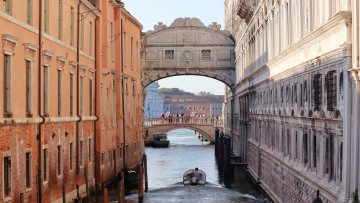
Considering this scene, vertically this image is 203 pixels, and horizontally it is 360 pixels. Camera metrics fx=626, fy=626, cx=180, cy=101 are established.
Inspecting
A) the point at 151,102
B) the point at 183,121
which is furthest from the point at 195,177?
the point at 151,102

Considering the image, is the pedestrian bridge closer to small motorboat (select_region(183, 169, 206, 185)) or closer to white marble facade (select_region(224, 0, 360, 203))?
small motorboat (select_region(183, 169, 206, 185))

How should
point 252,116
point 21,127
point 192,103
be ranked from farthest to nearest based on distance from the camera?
point 192,103 → point 252,116 → point 21,127

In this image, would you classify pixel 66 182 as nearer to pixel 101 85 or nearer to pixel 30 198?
pixel 30 198

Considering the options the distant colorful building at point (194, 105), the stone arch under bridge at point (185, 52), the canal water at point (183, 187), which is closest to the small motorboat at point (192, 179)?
the canal water at point (183, 187)

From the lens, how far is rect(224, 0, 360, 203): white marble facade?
1089 centimetres

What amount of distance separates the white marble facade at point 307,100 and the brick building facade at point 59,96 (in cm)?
635

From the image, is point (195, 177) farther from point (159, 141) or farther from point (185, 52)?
point (159, 141)

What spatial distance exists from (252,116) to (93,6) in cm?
962

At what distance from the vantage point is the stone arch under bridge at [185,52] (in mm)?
42312

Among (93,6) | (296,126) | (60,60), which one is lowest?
(296,126)

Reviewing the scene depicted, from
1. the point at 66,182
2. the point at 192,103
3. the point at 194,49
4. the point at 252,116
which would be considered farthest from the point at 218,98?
the point at 66,182

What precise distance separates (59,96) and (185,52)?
24332 millimetres

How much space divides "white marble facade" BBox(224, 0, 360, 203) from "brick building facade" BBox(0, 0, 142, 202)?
20.8ft

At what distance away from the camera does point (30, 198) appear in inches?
592
